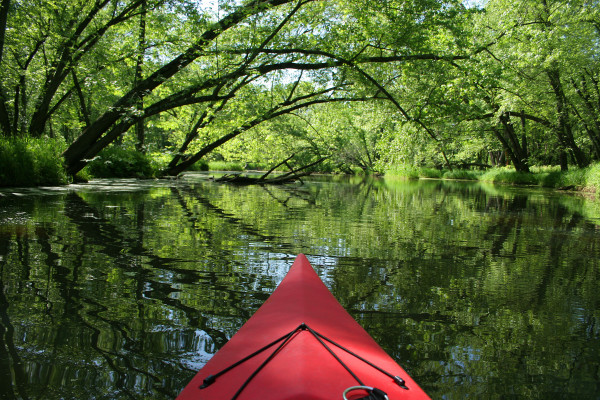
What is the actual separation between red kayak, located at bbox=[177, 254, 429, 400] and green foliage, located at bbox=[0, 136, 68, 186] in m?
10.8

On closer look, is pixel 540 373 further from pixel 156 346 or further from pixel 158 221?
pixel 158 221

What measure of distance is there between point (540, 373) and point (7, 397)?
2.84 meters

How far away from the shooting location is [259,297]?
347 cm

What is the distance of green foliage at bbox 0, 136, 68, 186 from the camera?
10.2m

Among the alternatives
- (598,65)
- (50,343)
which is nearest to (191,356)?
(50,343)

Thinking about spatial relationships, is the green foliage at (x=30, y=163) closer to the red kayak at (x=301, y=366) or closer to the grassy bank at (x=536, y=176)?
the red kayak at (x=301, y=366)

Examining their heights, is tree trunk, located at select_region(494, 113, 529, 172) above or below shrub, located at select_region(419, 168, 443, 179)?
above

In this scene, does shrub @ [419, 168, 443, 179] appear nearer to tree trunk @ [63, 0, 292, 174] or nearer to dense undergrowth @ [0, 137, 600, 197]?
dense undergrowth @ [0, 137, 600, 197]

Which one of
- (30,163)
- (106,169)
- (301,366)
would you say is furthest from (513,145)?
(301,366)

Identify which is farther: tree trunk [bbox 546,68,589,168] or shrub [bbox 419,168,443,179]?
shrub [bbox 419,168,443,179]

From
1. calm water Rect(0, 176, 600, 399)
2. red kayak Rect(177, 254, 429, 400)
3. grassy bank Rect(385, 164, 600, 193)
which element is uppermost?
grassy bank Rect(385, 164, 600, 193)

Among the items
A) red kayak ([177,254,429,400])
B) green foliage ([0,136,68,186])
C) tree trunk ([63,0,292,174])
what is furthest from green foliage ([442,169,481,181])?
red kayak ([177,254,429,400])

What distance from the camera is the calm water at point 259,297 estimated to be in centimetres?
224

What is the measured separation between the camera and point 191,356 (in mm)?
2391
